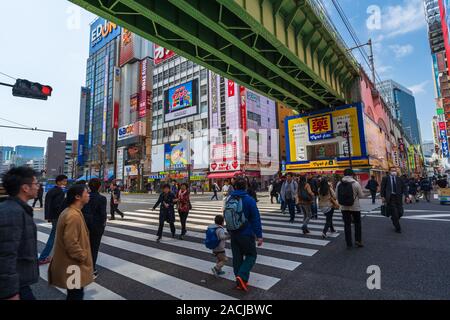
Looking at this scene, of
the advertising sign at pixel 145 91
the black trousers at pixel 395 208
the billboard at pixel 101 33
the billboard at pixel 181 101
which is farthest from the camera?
the billboard at pixel 101 33

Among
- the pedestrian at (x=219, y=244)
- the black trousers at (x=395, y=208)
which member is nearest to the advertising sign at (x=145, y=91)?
the black trousers at (x=395, y=208)

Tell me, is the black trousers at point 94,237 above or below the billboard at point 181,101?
below

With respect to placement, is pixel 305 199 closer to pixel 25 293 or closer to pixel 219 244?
pixel 219 244

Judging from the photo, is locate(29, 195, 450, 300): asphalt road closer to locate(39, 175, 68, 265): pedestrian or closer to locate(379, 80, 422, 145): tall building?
locate(39, 175, 68, 265): pedestrian

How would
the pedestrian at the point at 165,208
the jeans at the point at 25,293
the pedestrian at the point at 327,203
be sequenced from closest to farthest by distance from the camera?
the jeans at the point at 25,293, the pedestrian at the point at 327,203, the pedestrian at the point at 165,208

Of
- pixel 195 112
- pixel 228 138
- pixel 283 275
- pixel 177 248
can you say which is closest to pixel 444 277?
pixel 283 275

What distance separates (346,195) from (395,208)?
2.67 meters

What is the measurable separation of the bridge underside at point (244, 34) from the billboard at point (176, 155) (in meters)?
31.4

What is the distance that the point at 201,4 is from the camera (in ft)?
→ 32.0

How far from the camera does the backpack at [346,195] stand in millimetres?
5541

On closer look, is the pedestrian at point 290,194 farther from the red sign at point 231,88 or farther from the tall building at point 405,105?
the tall building at point 405,105

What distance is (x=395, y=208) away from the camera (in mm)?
6953

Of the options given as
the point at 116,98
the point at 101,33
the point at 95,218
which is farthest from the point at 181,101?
the point at 101,33
